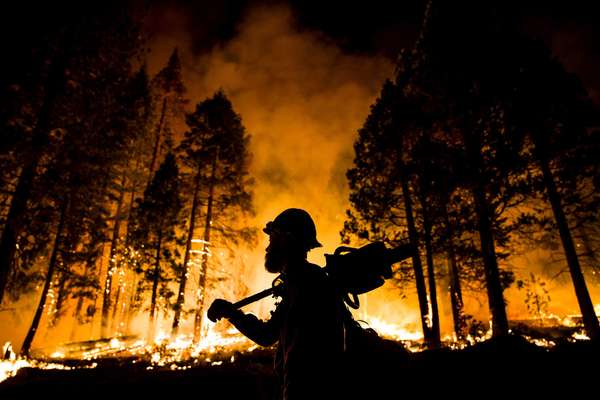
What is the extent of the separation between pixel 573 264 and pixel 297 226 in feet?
47.5

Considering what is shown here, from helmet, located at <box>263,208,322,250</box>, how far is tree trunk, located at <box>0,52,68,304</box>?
11.0 metres

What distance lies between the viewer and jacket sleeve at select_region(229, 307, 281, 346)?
2.42 meters

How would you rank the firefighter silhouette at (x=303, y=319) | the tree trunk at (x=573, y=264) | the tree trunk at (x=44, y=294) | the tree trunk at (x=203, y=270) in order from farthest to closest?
→ the tree trunk at (x=203, y=270) → the tree trunk at (x=44, y=294) → the tree trunk at (x=573, y=264) → the firefighter silhouette at (x=303, y=319)

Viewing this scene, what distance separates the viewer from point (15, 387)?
4723 millimetres

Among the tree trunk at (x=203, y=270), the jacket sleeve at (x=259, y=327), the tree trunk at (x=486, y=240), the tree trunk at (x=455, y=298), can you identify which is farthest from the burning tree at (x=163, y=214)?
the jacket sleeve at (x=259, y=327)

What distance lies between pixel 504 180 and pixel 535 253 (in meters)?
24.0

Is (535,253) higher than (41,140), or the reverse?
(535,253)

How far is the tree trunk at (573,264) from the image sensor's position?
11.5 metres

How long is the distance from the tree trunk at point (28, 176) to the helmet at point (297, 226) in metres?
11.0

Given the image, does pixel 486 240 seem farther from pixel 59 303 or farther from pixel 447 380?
pixel 59 303

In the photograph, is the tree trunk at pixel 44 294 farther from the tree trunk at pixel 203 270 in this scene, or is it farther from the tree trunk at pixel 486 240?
the tree trunk at pixel 486 240

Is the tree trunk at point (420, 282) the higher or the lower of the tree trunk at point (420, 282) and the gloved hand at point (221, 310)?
the higher

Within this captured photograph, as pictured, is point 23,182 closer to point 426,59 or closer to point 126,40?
point 126,40

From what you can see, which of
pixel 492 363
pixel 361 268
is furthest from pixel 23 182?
pixel 492 363
